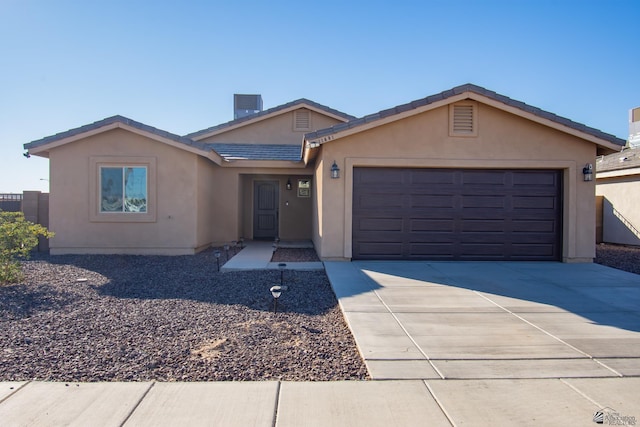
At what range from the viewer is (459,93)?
947 centimetres

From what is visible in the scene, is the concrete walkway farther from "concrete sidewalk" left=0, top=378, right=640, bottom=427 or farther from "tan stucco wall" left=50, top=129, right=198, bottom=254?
A: "tan stucco wall" left=50, top=129, right=198, bottom=254

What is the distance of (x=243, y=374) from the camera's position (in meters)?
3.92

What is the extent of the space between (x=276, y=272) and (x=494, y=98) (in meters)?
6.14

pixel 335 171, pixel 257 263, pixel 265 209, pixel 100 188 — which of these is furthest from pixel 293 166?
pixel 100 188

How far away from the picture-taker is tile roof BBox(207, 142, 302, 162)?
1362 cm

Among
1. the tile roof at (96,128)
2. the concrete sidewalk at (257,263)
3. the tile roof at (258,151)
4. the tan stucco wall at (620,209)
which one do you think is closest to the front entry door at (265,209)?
the tile roof at (258,151)

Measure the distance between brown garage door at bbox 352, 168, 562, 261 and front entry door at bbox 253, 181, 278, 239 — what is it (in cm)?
568

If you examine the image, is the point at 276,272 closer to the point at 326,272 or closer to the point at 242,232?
the point at 326,272

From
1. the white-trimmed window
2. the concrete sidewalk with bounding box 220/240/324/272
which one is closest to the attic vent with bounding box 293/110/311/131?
the concrete sidewalk with bounding box 220/240/324/272

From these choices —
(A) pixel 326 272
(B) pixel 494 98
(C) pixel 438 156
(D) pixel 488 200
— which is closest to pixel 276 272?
(A) pixel 326 272

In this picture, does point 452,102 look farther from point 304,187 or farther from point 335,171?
point 304,187

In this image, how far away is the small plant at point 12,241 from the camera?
7766 mm

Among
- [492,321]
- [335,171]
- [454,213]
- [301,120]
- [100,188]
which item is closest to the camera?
[492,321]

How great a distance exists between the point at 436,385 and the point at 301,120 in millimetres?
13711
